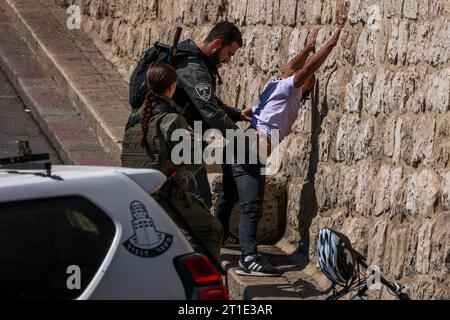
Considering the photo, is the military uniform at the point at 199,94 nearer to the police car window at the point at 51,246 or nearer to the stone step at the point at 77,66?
the stone step at the point at 77,66

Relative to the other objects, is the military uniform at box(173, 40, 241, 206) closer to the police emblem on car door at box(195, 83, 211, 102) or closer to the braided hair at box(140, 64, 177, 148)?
the police emblem on car door at box(195, 83, 211, 102)

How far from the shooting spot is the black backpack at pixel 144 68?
8.62 metres

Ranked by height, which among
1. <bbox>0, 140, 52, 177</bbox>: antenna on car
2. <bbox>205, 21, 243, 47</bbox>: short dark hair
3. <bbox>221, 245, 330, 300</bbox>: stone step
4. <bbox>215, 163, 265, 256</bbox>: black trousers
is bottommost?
<bbox>221, 245, 330, 300</bbox>: stone step

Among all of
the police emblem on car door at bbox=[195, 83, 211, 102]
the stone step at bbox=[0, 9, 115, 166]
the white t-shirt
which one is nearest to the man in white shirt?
the white t-shirt

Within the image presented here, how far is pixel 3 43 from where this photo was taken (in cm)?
1602

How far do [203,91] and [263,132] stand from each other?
0.54 metres

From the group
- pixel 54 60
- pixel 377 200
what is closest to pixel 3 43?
pixel 54 60

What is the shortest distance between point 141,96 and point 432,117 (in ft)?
7.17

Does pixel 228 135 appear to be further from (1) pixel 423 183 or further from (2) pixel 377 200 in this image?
(1) pixel 423 183

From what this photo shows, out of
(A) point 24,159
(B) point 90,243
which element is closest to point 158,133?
(A) point 24,159

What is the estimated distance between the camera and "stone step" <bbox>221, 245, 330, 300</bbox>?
8414 millimetres

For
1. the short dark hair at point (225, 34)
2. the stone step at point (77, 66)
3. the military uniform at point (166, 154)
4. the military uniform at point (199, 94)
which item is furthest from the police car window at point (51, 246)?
the stone step at point (77, 66)

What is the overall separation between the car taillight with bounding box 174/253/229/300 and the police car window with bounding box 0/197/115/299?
13.8 inches

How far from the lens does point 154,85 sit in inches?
305
